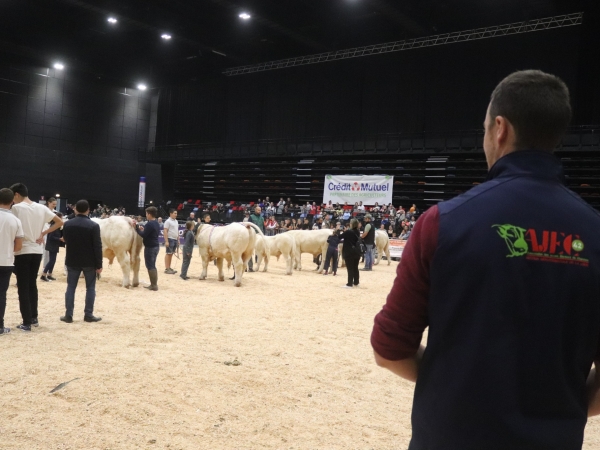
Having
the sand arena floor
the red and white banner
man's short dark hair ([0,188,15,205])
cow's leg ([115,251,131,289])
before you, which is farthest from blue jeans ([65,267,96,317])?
the red and white banner

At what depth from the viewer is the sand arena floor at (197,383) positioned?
367 centimetres

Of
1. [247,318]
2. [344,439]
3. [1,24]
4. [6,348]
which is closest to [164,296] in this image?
[247,318]

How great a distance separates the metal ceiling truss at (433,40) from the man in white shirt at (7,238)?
23377mm

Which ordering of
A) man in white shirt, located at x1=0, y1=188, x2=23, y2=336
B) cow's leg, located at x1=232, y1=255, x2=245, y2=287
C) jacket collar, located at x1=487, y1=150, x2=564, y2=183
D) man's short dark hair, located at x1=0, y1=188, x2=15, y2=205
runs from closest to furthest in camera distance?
1. jacket collar, located at x1=487, y1=150, x2=564, y2=183
2. man in white shirt, located at x1=0, y1=188, x2=23, y2=336
3. man's short dark hair, located at x1=0, y1=188, x2=15, y2=205
4. cow's leg, located at x1=232, y1=255, x2=245, y2=287

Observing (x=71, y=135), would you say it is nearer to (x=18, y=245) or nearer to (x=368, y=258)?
(x=368, y=258)

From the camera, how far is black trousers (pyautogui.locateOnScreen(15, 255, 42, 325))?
20.9 feet

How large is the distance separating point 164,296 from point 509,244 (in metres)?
9.10

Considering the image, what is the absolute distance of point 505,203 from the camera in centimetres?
136

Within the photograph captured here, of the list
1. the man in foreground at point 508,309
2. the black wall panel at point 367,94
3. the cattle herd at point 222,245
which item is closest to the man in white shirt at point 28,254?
the cattle herd at point 222,245

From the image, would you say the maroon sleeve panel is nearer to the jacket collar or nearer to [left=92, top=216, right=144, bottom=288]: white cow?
the jacket collar

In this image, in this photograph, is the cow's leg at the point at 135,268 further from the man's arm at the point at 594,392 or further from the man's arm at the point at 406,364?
the man's arm at the point at 594,392

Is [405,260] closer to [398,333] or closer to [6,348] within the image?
[398,333]

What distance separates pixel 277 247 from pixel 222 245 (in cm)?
439

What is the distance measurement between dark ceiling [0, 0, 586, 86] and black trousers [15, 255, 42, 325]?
2107 centimetres
